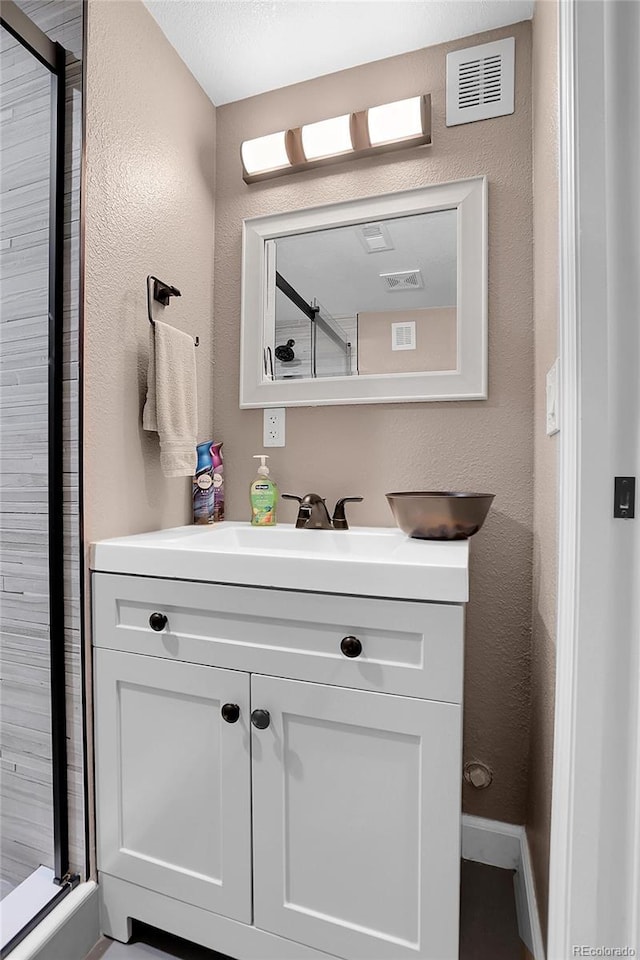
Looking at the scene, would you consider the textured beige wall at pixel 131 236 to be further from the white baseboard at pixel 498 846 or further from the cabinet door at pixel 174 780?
the white baseboard at pixel 498 846

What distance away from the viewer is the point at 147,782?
1.12 metres

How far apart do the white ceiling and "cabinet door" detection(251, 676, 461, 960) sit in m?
1.79

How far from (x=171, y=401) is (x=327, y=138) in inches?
39.0

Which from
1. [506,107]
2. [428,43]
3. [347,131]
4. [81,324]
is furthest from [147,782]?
[428,43]

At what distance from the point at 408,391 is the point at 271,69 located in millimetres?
1142

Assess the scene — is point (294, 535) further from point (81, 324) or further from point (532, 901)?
point (532, 901)

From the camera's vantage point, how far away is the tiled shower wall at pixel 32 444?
116cm

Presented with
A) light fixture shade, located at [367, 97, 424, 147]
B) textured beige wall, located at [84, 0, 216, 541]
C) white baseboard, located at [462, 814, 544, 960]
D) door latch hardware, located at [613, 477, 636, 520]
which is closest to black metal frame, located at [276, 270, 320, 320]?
textured beige wall, located at [84, 0, 216, 541]

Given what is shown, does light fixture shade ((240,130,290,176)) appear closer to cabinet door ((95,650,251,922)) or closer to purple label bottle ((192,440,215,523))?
purple label bottle ((192,440,215,523))

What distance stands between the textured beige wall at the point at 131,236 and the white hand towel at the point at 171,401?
0.06 meters

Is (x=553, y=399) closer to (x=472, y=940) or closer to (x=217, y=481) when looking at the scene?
(x=217, y=481)

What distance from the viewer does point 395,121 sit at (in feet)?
5.01

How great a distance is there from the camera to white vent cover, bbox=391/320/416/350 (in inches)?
60.9

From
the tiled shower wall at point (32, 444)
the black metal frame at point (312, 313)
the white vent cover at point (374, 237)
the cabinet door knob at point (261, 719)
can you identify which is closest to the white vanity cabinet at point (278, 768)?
the cabinet door knob at point (261, 719)
